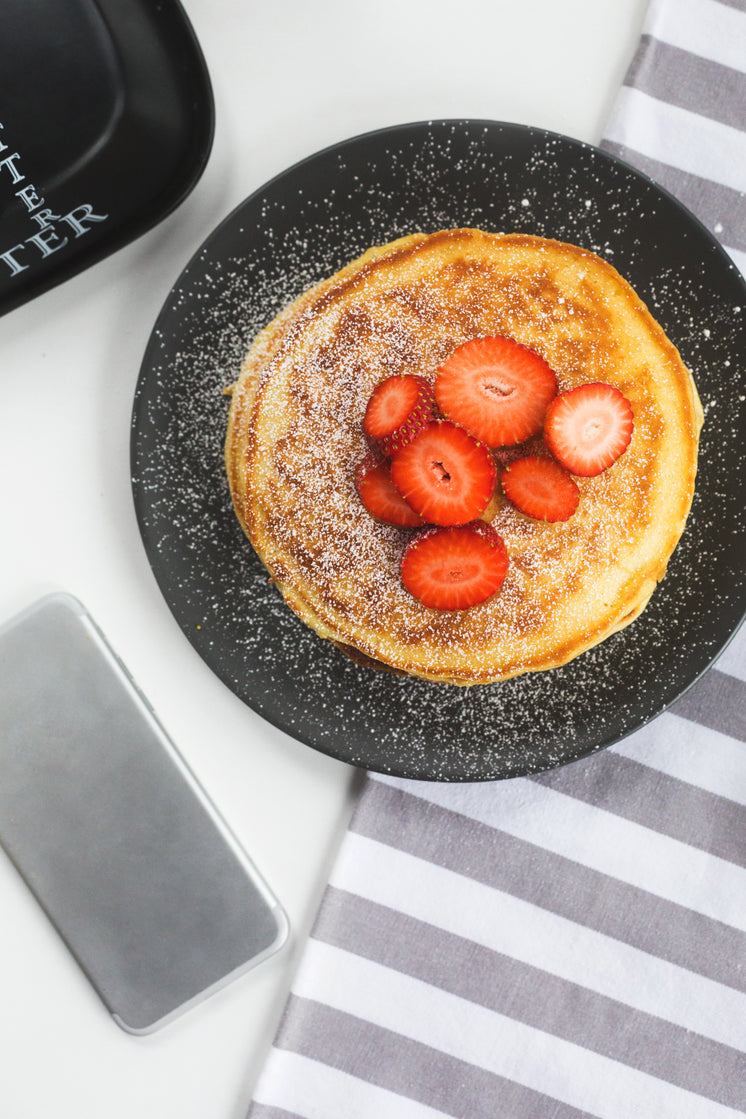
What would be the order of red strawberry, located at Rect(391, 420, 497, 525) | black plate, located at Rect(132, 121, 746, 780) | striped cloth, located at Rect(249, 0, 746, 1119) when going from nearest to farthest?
red strawberry, located at Rect(391, 420, 497, 525), black plate, located at Rect(132, 121, 746, 780), striped cloth, located at Rect(249, 0, 746, 1119)

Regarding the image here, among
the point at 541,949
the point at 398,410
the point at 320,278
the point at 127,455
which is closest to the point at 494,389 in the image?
the point at 398,410

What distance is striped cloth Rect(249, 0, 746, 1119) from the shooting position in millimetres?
1207

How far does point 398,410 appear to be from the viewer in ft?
3.32

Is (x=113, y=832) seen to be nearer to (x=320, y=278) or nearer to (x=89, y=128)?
(x=320, y=278)

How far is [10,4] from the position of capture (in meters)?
0.99

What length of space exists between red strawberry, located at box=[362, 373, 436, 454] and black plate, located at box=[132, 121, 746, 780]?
0.22m

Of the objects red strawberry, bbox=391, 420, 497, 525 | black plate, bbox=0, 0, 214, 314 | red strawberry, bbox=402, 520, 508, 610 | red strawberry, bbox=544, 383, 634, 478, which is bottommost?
red strawberry, bbox=402, 520, 508, 610

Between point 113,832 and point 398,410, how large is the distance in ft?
2.50

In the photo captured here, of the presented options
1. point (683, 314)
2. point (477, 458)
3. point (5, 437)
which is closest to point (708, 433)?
point (683, 314)

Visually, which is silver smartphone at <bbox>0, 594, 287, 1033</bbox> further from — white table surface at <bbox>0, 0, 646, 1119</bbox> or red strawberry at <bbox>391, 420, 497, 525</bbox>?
red strawberry at <bbox>391, 420, 497, 525</bbox>

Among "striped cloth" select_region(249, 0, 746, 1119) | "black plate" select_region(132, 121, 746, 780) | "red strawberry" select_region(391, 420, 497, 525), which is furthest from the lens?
"striped cloth" select_region(249, 0, 746, 1119)

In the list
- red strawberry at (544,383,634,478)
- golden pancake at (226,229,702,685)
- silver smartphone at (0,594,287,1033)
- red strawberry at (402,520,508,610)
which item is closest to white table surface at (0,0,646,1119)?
silver smartphone at (0,594,287,1033)

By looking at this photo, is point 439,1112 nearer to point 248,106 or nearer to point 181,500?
point 181,500

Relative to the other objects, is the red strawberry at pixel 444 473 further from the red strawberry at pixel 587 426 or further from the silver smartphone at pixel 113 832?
Result: the silver smartphone at pixel 113 832
